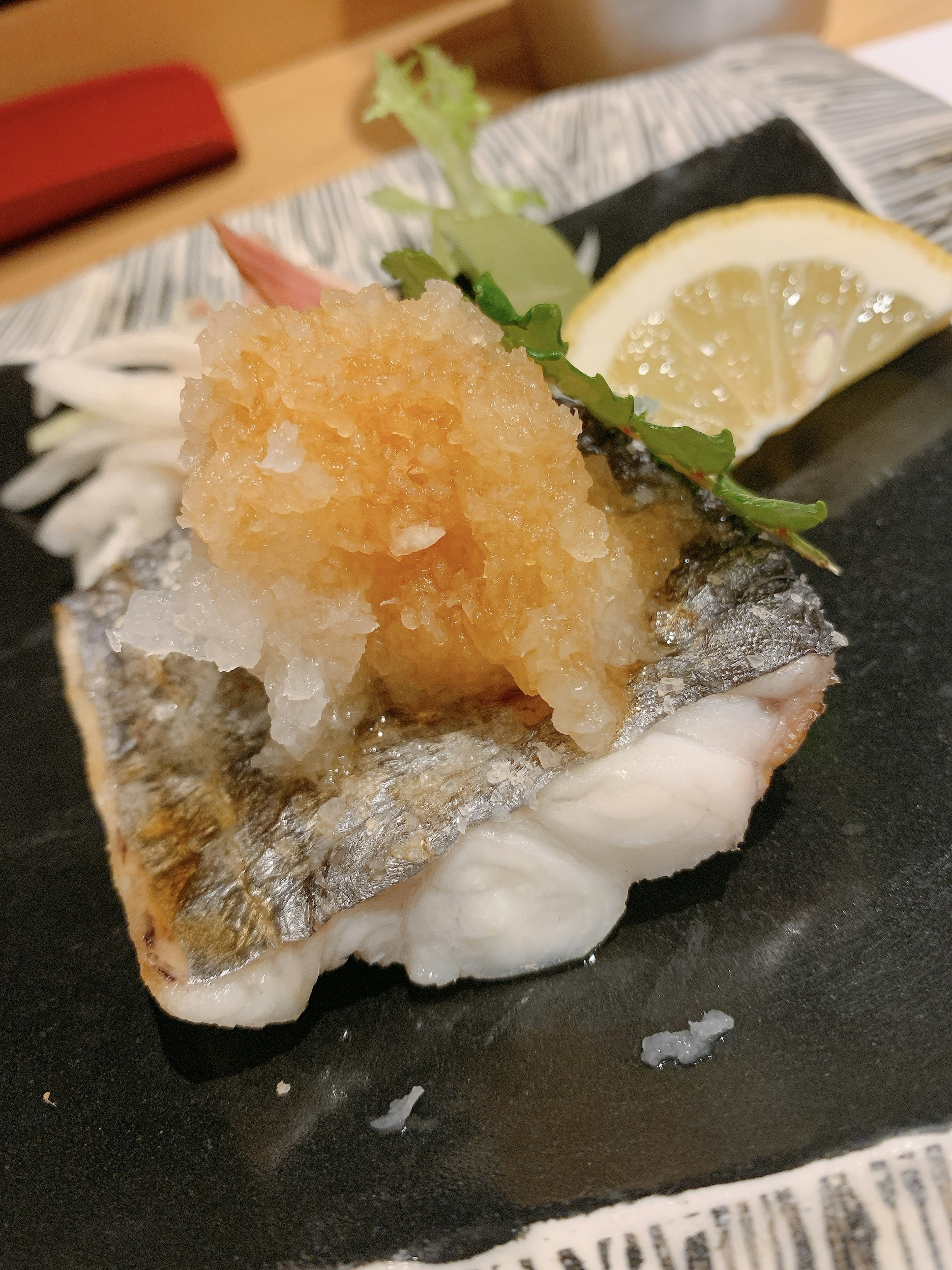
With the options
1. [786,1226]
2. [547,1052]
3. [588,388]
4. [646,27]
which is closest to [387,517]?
[588,388]

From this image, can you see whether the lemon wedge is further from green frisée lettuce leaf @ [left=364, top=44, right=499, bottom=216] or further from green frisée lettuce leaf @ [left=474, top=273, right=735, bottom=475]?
green frisée lettuce leaf @ [left=364, top=44, right=499, bottom=216]

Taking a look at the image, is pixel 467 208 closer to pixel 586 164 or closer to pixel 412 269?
pixel 586 164

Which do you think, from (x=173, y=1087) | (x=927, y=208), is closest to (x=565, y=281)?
(x=927, y=208)

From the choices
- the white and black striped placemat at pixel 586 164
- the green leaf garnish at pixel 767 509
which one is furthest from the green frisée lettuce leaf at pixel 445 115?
the green leaf garnish at pixel 767 509

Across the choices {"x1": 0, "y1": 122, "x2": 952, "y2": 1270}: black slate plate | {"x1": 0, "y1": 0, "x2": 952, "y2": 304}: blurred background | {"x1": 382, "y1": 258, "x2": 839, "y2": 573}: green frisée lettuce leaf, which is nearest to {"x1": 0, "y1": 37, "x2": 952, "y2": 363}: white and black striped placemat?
{"x1": 0, "y1": 0, "x2": 952, "y2": 304}: blurred background

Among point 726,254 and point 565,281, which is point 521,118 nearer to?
point 565,281
